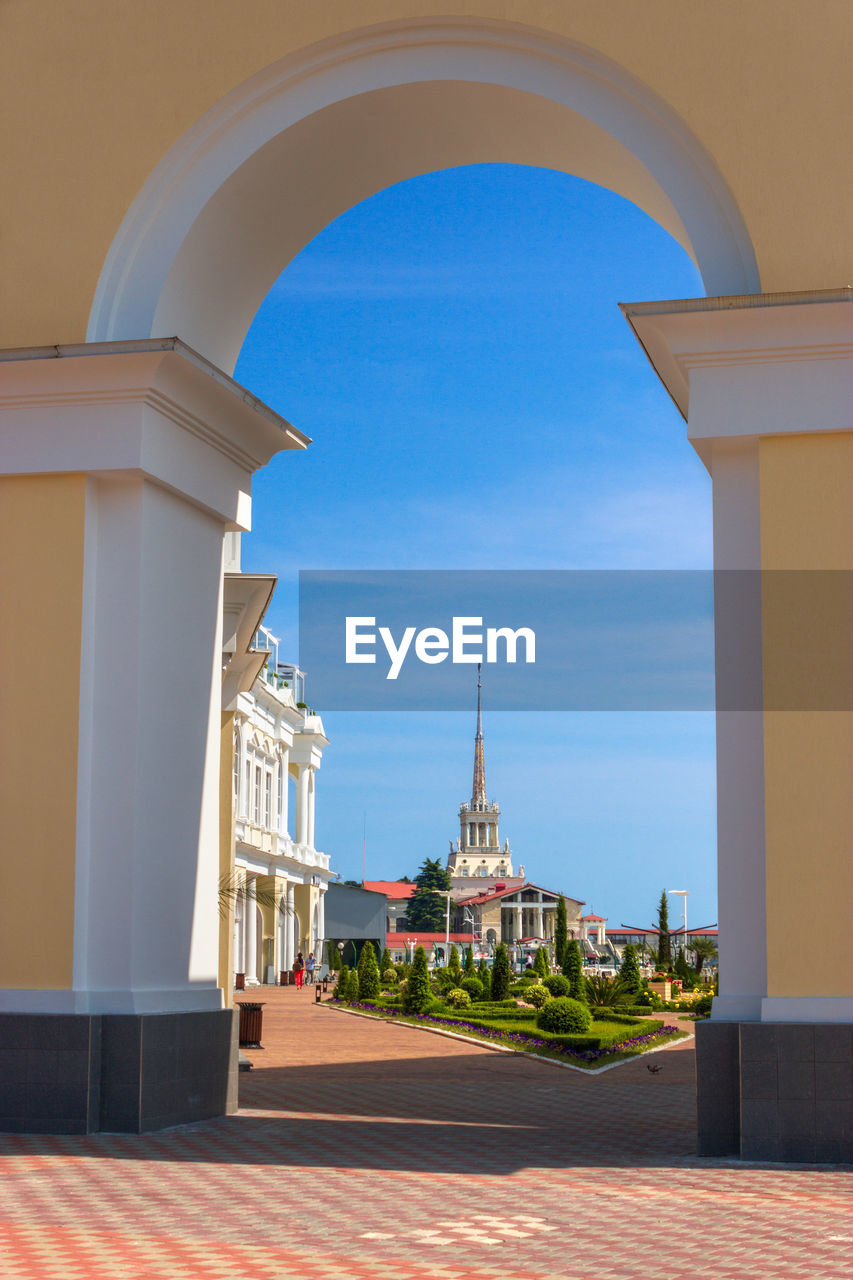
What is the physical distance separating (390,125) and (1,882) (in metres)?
6.58

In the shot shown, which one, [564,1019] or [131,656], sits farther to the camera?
[564,1019]

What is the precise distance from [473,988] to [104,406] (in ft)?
91.2

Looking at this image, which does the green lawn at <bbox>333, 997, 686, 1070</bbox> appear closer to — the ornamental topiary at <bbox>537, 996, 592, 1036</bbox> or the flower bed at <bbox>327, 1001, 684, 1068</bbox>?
the flower bed at <bbox>327, 1001, 684, 1068</bbox>

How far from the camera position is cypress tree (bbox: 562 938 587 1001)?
104 feet

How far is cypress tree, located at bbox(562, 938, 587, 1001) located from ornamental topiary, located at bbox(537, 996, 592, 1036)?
498 cm

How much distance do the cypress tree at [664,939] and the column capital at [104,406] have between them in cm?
3919

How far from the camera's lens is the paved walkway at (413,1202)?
6422 mm

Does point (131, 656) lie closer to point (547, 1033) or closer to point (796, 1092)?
point (796, 1092)

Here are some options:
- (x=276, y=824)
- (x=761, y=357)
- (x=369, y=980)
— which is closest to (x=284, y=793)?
(x=276, y=824)

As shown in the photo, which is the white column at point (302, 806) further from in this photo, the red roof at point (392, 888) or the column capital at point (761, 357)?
the red roof at point (392, 888)

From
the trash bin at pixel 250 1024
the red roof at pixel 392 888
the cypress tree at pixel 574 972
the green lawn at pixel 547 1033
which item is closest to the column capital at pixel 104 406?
the trash bin at pixel 250 1024

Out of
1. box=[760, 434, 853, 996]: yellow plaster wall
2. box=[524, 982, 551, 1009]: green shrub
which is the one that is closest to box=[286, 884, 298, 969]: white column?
box=[524, 982, 551, 1009]: green shrub

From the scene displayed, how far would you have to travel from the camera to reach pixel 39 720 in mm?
10719

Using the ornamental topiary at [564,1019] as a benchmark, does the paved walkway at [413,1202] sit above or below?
above
